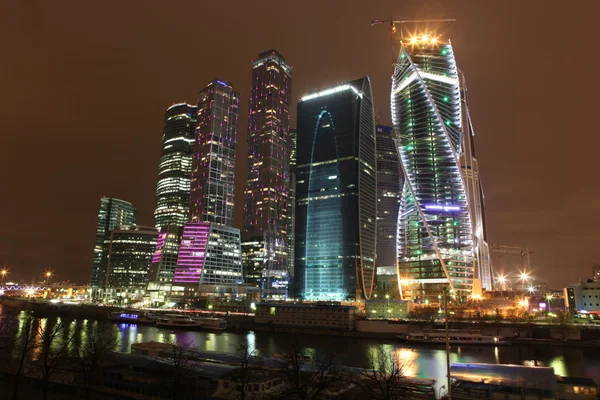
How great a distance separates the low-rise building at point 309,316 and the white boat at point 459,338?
1908 centimetres

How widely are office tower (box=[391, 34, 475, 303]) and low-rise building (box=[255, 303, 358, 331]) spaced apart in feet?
190

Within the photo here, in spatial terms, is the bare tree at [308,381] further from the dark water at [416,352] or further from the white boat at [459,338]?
the white boat at [459,338]

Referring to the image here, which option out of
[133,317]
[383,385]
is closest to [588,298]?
[383,385]

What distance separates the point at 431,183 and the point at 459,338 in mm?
83538

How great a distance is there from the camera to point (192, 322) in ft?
392

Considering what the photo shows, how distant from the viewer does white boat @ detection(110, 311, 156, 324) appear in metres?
134

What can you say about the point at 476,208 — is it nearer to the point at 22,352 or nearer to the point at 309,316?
the point at 309,316

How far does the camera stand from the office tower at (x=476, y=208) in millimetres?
159125

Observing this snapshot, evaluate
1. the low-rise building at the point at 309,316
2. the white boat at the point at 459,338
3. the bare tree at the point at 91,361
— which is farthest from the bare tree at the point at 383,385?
the low-rise building at the point at 309,316

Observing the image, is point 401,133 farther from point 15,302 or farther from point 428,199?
point 15,302

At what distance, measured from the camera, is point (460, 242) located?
515 feet

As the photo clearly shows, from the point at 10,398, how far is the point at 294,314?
80.9 meters

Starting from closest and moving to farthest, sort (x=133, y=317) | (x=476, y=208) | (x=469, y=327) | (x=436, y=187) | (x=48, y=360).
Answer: (x=48, y=360), (x=469, y=327), (x=133, y=317), (x=436, y=187), (x=476, y=208)

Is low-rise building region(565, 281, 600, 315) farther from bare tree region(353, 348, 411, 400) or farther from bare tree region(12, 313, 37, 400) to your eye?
bare tree region(12, 313, 37, 400)
